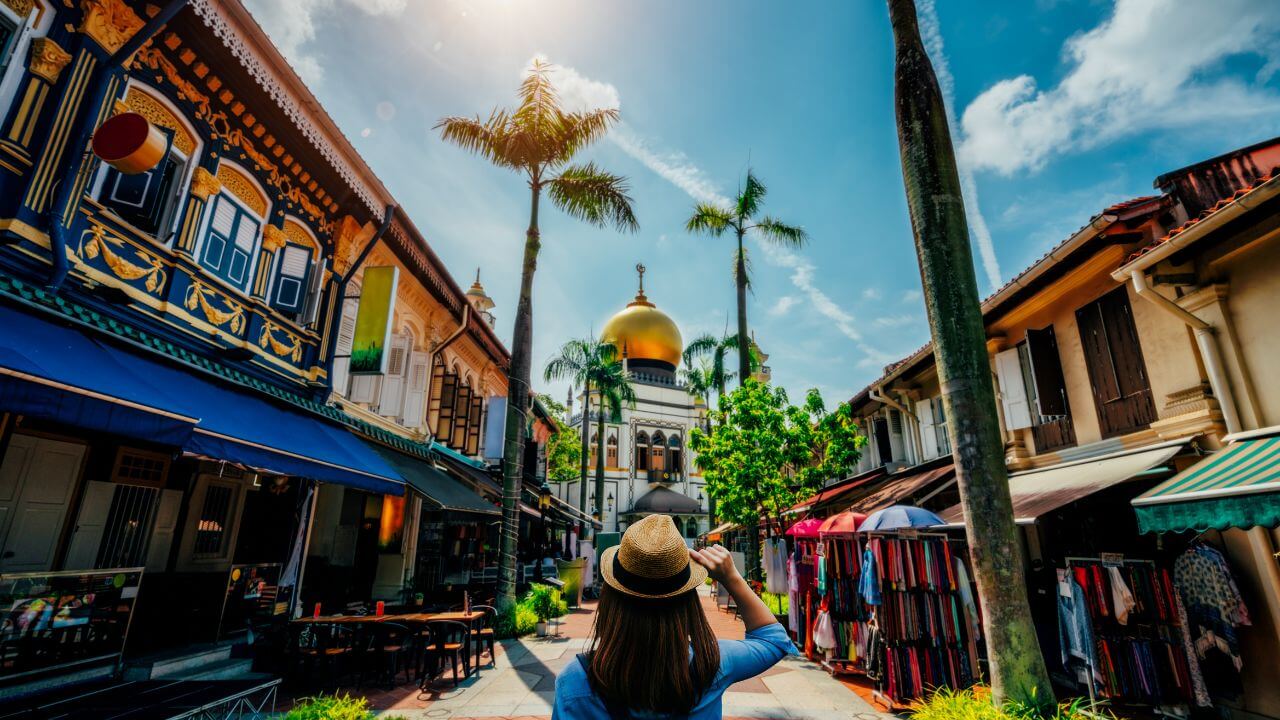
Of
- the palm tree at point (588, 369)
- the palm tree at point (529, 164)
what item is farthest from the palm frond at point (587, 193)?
the palm tree at point (588, 369)

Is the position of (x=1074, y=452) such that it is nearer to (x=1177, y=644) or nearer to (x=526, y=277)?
(x=1177, y=644)

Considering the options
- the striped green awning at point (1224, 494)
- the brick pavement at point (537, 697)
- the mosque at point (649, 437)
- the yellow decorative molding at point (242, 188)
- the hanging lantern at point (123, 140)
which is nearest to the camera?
the striped green awning at point (1224, 494)

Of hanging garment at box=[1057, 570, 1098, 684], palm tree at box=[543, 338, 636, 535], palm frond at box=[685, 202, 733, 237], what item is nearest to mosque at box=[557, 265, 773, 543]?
palm tree at box=[543, 338, 636, 535]

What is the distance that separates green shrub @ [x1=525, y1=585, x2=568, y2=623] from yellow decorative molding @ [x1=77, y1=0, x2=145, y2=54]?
11.1 meters

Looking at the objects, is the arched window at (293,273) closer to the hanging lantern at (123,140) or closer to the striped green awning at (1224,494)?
the hanging lantern at (123,140)

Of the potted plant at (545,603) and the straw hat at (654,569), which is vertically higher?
the straw hat at (654,569)

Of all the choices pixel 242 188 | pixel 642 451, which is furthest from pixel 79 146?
pixel 642 451

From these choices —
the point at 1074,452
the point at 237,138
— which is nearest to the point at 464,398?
the point at 237,138

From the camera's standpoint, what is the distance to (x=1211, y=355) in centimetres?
654

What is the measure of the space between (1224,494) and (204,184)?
11.7 metres

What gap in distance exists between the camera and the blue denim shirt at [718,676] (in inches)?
67.0

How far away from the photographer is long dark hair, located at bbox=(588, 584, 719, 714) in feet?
5.54

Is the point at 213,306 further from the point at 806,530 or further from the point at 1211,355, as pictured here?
the point at 1211,355

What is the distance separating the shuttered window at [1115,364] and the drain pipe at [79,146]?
12.5 meters
